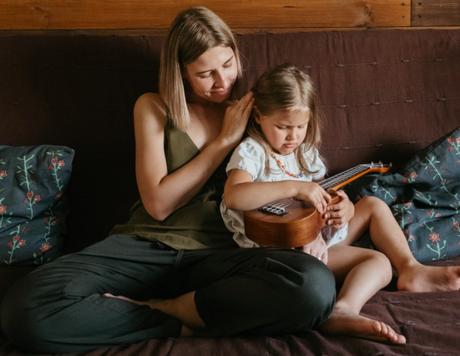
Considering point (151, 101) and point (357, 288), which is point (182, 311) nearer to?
Answer: point (357, 288)

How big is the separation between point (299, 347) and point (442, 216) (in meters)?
0.80

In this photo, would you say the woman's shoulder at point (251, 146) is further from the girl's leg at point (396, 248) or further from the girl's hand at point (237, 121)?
the girl's leg at point (396, 248)

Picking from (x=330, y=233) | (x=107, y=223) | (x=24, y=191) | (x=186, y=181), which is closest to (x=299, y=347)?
(x=330, y=233)

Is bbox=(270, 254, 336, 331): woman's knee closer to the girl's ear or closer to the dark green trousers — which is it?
the dark green trousers

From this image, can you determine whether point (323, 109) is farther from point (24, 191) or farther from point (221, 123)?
point (24, 191)

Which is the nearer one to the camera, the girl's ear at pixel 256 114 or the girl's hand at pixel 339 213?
the girl's hand at pixel 339 213

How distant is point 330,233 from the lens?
139 centimetres

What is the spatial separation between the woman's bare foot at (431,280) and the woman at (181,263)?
0.31 m

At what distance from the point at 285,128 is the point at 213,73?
0.29 m

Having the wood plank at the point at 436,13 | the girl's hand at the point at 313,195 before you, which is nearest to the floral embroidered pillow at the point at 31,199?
the girl's hand at the point at 313,195

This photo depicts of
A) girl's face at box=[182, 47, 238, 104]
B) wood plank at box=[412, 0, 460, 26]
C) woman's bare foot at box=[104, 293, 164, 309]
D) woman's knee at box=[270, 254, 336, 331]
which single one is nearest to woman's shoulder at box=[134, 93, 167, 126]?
girl's face at box=[182, 47, 238, 104]

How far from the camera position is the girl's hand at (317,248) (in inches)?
50.3

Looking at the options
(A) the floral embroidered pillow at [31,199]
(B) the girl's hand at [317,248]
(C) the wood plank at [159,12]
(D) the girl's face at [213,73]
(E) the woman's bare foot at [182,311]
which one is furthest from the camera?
(C) the wood plank at [159,12]

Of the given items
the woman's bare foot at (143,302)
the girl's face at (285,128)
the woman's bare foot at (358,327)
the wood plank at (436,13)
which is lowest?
the woman's bare foot at (143,302)
